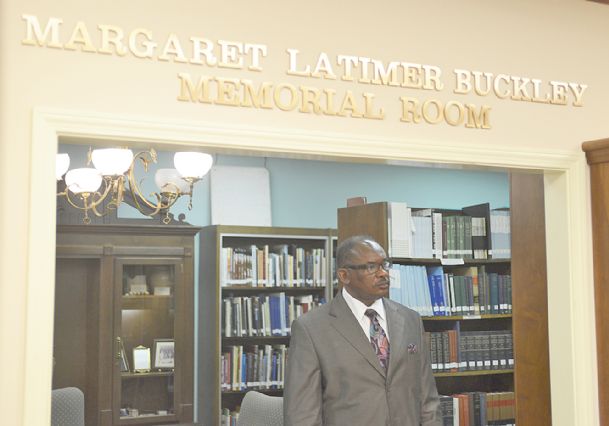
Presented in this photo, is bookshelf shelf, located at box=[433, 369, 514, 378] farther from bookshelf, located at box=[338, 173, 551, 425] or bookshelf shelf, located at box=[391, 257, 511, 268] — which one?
bookshelf, located at box=[338, 173, 551, 425]

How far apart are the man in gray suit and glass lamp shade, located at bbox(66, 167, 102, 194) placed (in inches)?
80.2

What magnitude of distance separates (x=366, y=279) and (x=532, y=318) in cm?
133

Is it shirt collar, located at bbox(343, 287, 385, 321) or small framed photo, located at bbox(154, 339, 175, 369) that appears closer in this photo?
shirt collar, located at bbox(343, 287, 385, 321)

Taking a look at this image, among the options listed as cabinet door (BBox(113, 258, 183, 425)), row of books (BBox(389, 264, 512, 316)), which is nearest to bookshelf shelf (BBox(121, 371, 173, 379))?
cabinet door (BBox(113, 258, 183, 425))

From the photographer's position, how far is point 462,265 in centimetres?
626

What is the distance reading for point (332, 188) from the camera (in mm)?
7824

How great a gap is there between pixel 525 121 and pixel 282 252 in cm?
380

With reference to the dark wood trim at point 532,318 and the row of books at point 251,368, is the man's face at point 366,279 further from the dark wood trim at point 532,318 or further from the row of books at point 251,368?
the row of books at point 251,368

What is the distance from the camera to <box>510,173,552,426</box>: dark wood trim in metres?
4.55

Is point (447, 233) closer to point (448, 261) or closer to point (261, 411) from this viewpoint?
point (448, 261)

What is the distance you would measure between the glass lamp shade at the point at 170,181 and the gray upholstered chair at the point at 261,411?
141 centimetres

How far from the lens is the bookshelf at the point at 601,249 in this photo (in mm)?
3688

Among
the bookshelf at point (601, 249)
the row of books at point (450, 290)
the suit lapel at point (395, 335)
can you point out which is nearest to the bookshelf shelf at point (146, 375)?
the row of books at point (450, 290)

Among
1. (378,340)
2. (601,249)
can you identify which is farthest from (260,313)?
(601,249)
